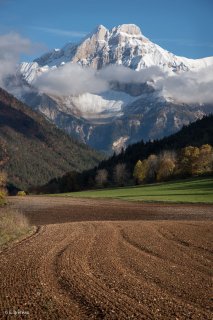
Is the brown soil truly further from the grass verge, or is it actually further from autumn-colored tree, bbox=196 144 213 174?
autumn-colored tree, bbox=196 144 213 174

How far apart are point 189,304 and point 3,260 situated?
36.2ft

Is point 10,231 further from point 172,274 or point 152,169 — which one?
point 152,169

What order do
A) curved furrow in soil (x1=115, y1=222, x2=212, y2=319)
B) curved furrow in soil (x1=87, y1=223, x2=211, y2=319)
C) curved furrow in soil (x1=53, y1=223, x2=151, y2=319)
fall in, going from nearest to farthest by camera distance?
curved furrow in soil (x1=53, y1=223, x2=151, y2=319)
curved furrow in soil (x1=87, y1=223, x2=211, y2=319)
curved furrow in soil (x1=115, y1=222, x2=212, y2=319)

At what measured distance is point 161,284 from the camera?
57.0 ft

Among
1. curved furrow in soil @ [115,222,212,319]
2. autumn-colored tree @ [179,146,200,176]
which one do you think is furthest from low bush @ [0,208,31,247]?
autumn-colored tree @ [179,146,200,176]

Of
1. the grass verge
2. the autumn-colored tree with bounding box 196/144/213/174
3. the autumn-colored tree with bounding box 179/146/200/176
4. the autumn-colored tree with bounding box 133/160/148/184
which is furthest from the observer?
the autumn-colored tree with bounding box 133/160/148/184

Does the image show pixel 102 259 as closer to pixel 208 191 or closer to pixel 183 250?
pixel 183 250

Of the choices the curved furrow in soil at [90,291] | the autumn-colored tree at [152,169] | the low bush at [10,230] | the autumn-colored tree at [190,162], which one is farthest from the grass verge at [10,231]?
the autumn-colored tree at [152,169]

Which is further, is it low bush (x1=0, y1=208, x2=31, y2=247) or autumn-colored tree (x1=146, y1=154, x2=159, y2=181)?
autumn-colored tree (x1=146, y1=154, x2=159, y2=181)

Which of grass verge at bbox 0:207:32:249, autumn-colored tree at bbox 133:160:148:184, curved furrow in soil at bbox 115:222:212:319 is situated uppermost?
autumn-colored tree at bbox 133:160:148:184

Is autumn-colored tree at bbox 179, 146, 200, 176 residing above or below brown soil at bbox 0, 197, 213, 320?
above

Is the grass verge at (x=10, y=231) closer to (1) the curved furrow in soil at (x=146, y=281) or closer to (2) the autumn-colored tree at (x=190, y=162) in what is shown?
(1) the curved furrow in soil at (x=146, y=281)

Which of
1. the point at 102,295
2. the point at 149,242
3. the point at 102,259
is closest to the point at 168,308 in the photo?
the point at 102,295

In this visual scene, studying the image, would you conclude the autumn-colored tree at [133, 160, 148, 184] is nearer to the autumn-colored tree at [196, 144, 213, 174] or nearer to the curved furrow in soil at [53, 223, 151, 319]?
the autumn-colored tree at [196, 144, 213, 174]
